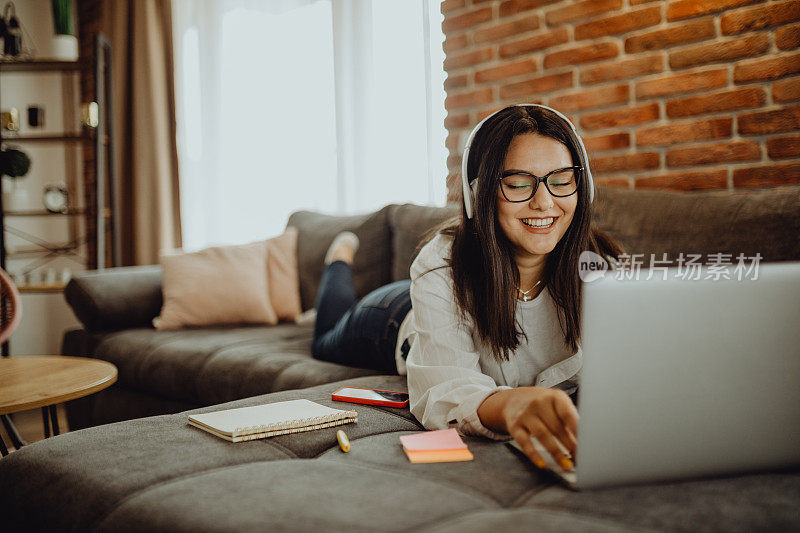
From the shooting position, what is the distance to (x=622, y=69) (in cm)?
232

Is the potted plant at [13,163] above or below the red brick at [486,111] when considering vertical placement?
below

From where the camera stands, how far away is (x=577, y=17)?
95.3 inches

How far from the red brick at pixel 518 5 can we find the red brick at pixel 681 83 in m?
0.50

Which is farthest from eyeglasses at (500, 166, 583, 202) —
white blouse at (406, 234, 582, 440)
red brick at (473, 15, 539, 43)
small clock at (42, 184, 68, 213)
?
small clock at (42, 184, 68, 213)

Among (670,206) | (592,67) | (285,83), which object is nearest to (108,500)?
(670,206)

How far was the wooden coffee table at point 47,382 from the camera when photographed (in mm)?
1630

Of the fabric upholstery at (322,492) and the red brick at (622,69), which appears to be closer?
the fabric upholstery at (322,492)

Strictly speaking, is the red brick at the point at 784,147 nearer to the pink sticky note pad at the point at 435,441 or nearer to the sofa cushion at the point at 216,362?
the sofa cushion at the point at 216,362

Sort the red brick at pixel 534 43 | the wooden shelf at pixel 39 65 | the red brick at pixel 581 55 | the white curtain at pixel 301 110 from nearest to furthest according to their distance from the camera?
the red brick at pixel 581 55
the red brick at pixel 534 43
the white curtain at pixel 301 110
the wooden shelf at pixel 39 65

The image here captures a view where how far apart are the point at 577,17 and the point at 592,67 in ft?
0.62

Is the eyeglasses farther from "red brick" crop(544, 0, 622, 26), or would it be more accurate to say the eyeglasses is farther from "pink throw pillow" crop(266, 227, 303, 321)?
"pink throw pillow" crop(266, 227, 303, 321)

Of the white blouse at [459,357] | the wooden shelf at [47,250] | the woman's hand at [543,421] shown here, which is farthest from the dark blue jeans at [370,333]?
the wooden shelf at [47,250]

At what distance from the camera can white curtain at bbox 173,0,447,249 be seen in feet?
10.4

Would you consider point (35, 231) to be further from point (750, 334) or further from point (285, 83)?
point (750, 334)
